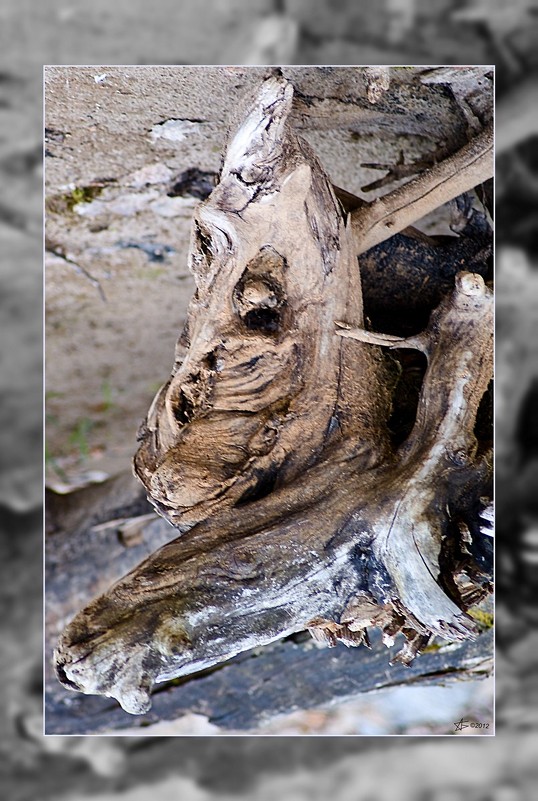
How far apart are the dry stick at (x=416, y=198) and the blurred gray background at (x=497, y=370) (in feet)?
0.22

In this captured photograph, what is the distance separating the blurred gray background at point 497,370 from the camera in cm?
94

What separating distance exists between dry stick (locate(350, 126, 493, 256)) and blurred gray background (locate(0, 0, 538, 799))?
0.22ft

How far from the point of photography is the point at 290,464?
1026 millimetres

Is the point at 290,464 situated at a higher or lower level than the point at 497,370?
lower

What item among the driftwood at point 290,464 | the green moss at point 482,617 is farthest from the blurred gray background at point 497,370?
the green moss at point 482,617

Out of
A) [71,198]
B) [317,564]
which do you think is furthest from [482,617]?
[71,198]

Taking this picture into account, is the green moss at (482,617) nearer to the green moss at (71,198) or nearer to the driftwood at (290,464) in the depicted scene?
the driftwood at (290,464)

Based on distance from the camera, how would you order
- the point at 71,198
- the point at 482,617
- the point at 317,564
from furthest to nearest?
the point at 71,198 → the point at 482,617 → the point at 317,564

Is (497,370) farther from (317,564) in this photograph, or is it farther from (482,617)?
(482,617)

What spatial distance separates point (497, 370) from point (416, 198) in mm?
273

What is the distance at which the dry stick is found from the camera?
1.06 meters
